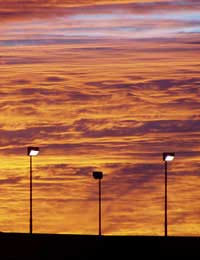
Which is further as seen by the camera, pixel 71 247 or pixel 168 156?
pixel 168 156

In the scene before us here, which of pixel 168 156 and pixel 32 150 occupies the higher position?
pixel 32 150

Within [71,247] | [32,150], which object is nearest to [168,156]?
[32,150]

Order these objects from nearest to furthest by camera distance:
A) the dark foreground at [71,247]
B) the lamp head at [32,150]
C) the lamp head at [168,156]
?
the dark foreground at [71,247] → the lamp head at [168,156] → the lamp head at [32,150]

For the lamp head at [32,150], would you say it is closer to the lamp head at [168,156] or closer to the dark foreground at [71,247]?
the lamp head at [168,156]

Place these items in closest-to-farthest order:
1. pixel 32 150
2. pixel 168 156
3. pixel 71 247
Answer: pixel 71 247 → pixel 168 156 → pixel 32 150

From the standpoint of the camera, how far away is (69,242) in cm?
6700

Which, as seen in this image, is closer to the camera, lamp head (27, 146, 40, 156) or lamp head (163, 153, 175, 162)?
lamp head (163, 153, 175, 162)

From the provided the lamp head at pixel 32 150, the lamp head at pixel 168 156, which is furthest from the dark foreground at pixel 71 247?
the lamp head at pixel 168 156

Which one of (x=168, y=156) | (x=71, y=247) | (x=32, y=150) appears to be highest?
(x=32, y=150)

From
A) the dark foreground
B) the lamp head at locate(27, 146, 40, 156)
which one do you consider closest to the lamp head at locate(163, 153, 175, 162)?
the lamp head at locate(27, 146, 40, 156)

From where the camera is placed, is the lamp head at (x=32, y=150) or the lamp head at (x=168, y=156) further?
the lamp head at (x=32, y=150)

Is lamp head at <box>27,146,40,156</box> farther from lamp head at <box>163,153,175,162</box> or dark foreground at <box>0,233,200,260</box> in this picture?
dark foreground at <box>0,233,200,260</box>

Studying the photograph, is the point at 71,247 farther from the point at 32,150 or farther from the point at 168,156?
the point at 168,156

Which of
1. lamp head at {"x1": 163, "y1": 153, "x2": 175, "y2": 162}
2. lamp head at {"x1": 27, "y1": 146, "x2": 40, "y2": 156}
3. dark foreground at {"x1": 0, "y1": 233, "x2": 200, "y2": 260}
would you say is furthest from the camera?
lamp head at {"x1": 27, "y1": 146, "x2": 40, "y2": 156}
